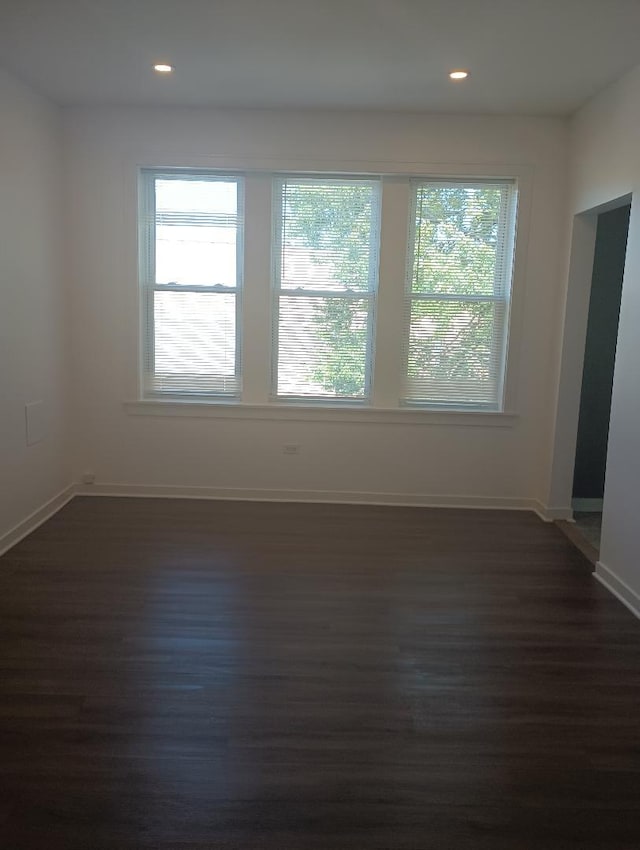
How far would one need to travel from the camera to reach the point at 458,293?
520cm

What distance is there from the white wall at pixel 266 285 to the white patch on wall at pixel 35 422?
0.57m

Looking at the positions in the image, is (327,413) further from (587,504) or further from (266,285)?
(587,504)

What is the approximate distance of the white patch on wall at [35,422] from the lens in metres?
4.50

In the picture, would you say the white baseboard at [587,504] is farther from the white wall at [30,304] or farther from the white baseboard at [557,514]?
the white wall at [30,304]

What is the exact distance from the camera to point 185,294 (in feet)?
17.1

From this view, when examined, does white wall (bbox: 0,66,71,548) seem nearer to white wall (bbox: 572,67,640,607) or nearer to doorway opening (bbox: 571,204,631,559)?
white wall (bbox: 572,67,640,607)

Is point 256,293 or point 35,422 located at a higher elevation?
point 256,293

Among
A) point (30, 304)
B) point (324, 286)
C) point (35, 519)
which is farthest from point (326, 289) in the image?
point (35, 519)

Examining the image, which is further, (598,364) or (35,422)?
(598,364)

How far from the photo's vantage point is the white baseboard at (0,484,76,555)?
4.22m

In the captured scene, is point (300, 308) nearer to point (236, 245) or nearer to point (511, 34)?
point (236, 245)

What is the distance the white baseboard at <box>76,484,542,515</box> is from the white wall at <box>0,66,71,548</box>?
50cm

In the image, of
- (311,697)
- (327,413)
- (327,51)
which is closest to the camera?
(311,697)

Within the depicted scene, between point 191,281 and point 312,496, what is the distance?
1.98 meters
